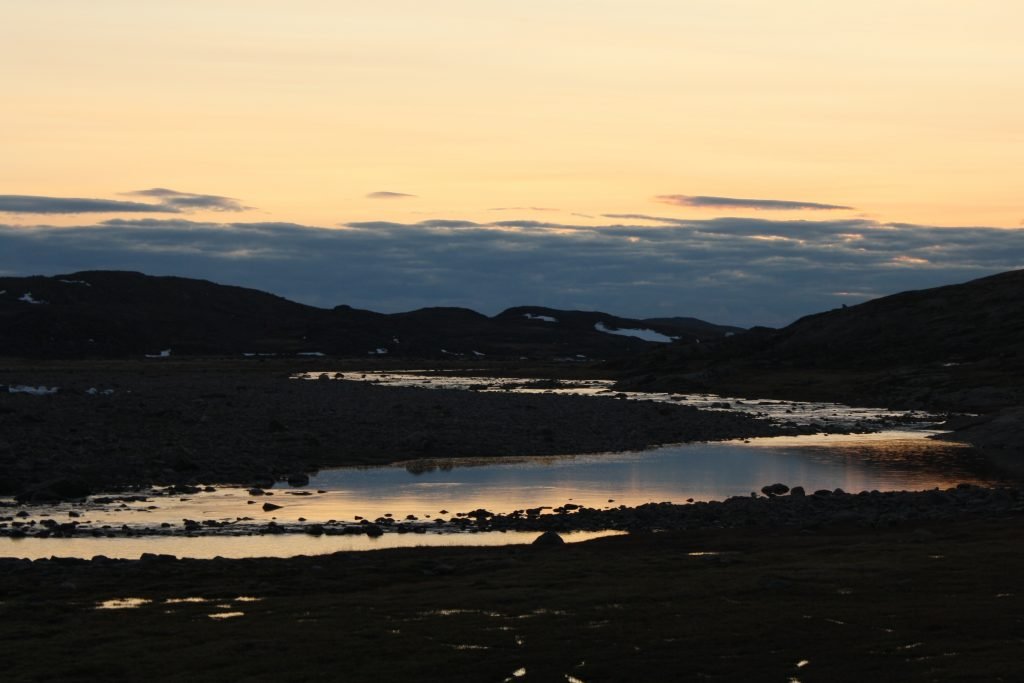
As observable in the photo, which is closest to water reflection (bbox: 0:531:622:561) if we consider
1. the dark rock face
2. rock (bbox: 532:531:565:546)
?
rock (bbox: 532:531:565:546)

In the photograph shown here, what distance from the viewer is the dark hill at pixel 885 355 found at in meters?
111

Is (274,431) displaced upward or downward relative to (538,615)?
upward

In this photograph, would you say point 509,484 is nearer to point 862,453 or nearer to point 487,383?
point 862,453

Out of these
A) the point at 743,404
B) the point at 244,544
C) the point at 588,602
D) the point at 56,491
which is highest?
the point at 743,404

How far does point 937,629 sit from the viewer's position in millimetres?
21266

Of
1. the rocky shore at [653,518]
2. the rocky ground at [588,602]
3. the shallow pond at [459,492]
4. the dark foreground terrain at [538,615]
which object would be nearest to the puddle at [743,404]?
the shallow pond at [459,492]

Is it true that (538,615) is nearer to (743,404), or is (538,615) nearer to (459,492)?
(459,492)

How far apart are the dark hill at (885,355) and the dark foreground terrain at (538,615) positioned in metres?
73.0

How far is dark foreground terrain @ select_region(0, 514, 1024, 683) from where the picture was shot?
1931 centimetres

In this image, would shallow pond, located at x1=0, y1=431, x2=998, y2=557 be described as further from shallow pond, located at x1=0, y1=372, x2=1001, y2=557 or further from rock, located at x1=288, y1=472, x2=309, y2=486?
rock, located at x1=288, y1=472, x2=309, y2=486

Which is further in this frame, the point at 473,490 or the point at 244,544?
the point at 473,490

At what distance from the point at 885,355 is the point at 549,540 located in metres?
116

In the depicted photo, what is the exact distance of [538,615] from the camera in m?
23.1

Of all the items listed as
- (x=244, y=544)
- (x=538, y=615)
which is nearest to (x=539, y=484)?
(x=244, y=544)
